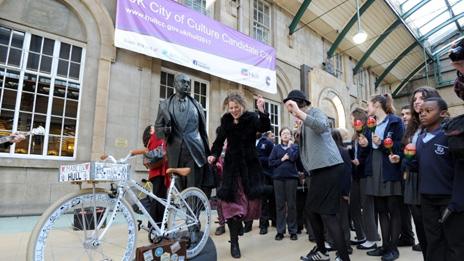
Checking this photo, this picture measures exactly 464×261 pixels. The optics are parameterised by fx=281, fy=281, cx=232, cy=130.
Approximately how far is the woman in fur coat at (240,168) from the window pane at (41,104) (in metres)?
4.98

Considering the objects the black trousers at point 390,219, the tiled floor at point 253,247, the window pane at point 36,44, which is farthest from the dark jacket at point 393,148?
the window pane at point 36,44

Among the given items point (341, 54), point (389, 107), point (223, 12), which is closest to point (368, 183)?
point (389, 107)

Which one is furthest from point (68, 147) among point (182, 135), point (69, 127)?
point (182, 135)

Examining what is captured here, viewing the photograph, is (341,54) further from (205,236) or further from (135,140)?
(205,236)

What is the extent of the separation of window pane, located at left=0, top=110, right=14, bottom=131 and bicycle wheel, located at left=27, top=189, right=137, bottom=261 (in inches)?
199

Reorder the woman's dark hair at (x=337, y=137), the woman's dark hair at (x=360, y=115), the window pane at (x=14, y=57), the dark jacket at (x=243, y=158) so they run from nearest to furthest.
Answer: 1. the dark jacket at (x=243, y=158)
2. the woman's dark hair at (x=360, y=115)
3. the woman's dark hair at (x=337, y=137)
4. the window pane at (x=14, y=57)

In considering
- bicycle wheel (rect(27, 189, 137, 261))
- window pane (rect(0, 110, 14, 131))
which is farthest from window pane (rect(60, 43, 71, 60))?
bicycle wheel (rect(27, 189, 137, 261))

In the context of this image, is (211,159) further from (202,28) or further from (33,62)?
(202,28)

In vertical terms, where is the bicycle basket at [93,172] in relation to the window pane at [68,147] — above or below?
below

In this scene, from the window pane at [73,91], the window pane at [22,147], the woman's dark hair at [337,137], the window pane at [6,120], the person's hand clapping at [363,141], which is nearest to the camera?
the person's hand clapping at [363,141]

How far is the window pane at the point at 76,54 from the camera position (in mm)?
6617

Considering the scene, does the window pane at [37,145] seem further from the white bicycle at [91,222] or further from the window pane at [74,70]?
the white bicycle at [91,222]

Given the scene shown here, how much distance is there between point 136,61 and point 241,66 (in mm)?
3283

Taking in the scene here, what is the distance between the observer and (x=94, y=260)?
6.28 ft
